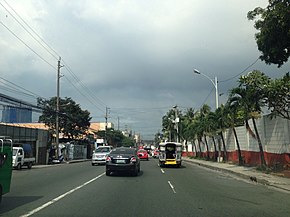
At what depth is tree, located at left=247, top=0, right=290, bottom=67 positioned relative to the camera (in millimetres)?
15220

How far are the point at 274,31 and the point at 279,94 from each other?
11.9 ft

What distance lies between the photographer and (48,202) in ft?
35.5

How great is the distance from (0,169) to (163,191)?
257 inches

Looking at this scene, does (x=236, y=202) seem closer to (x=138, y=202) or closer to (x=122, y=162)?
(x=138, y=202)

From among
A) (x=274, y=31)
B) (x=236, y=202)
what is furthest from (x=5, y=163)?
(x=274, y=31)

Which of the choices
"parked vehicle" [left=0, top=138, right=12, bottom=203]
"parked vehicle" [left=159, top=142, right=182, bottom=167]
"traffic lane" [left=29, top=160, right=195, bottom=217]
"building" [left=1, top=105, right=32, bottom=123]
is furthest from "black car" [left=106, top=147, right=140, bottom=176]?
"building" [left=1, top=105, right=32, bottom=123]

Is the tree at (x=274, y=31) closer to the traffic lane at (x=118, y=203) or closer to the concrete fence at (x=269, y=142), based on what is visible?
the concrete fence at (x=269, y=142)

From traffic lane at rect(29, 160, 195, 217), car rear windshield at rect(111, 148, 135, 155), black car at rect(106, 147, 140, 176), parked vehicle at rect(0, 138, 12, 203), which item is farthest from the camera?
car rear windshield at rect(111, 148, 135, 155)

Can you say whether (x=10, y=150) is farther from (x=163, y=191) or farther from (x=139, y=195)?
(x=163, y=191)

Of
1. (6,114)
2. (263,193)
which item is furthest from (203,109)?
(263,193)

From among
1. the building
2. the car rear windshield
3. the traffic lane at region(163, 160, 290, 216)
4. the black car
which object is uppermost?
the building

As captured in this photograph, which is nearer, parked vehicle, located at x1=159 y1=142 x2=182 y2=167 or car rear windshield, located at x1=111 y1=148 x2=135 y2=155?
car rear windshield, located at x1=111 y1=148 x2=135 y2=155

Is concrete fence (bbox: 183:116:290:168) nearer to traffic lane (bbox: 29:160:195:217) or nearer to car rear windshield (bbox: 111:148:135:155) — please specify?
car rear windshield (bbox: 111:148:135:155)

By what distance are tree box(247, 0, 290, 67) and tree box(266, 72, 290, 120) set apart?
97 centimetres
